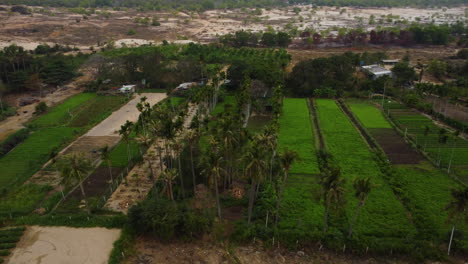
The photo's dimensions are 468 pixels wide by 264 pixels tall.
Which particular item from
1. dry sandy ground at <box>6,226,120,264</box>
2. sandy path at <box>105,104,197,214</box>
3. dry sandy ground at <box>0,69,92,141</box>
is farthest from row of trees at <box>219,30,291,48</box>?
dry sandy ground at <box>6,226,120,264</box>

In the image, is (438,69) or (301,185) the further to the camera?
(438,69)

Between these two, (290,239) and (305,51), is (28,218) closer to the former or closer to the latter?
(290,239)

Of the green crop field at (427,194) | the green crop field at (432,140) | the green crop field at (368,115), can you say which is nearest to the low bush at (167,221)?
the green crop field at (427,194)

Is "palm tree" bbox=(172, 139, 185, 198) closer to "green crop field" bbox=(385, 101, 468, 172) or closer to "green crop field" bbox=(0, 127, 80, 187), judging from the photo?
"green crop field" bbox=(0, 127, 80, 187)

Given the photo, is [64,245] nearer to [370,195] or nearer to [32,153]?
[32,153]

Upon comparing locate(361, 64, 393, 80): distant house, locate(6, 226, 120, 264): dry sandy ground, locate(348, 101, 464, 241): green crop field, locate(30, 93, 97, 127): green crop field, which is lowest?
locate(6, 226, 120, 264): dry sandy ground

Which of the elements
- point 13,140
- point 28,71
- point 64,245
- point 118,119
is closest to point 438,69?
point 118,119
